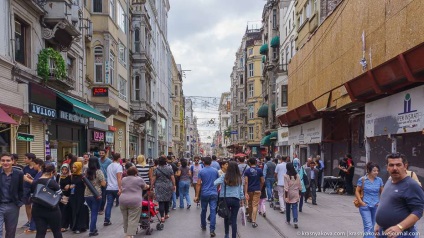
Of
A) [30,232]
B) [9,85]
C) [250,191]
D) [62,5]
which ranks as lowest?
[30,232]

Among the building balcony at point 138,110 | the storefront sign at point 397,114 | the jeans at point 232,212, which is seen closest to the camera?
the jeans at point 232,212

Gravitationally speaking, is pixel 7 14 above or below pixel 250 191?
above

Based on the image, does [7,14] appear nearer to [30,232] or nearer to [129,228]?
[30,232]

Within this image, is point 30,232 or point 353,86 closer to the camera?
point 30,232

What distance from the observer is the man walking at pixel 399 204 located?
15.0 feet

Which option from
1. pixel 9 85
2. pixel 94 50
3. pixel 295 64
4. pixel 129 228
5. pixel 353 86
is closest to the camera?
pixel 129 228

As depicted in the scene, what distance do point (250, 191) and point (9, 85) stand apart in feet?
28.7

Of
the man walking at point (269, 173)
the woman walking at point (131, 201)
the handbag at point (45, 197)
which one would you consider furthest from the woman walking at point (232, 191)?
the man walking at point (269, 173)

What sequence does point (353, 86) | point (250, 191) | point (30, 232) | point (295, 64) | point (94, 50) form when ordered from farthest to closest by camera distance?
point (295, 64) → point (94, 50) → point (353, 86) → point (250, 191) → point (30, 232)

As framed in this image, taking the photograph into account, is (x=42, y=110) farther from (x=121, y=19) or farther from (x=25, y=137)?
(x=121, y=19)

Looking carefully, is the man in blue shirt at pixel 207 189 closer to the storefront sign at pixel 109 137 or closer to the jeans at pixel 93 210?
the jeans at pixel 93 210

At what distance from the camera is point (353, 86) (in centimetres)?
1722

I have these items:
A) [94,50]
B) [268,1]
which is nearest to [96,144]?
[94,50]

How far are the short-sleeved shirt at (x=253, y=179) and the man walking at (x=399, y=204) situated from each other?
6.11 m
